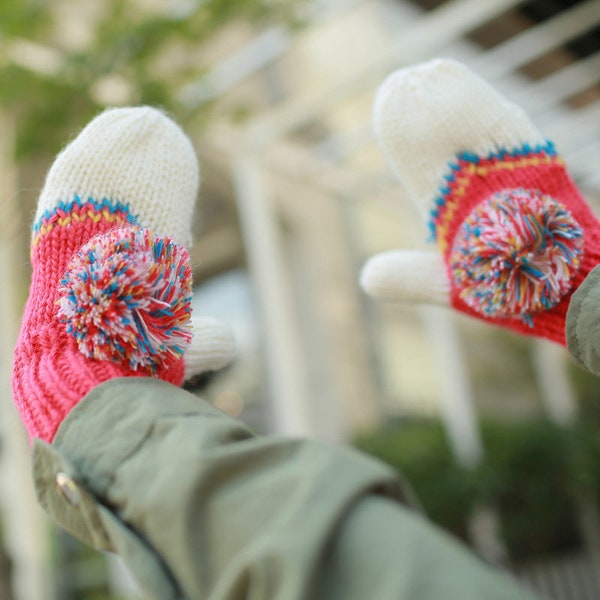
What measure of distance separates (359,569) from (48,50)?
3.45m

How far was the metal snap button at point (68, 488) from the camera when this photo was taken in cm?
48

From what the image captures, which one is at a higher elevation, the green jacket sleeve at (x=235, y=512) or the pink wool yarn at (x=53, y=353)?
the pink wool yarn at (x=53, y=353)

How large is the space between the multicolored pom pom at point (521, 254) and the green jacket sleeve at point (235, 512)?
16.4 inches

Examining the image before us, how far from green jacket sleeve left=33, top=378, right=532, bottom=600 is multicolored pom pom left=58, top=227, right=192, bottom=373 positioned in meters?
0.07

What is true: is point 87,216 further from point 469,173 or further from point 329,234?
point 329,234

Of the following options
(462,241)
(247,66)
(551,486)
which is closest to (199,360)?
(462,241)

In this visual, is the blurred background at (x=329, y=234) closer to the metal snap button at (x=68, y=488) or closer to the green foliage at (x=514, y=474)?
the green foliage at (x=514, y=474)

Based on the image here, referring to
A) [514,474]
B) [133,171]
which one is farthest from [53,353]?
[514,474]

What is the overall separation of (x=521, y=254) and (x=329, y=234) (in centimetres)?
456

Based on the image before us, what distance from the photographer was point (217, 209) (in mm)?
5297

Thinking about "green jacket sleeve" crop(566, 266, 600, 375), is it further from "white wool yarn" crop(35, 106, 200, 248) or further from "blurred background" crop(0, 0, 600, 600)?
"blurred background" crop(0, 0, 600, 600)

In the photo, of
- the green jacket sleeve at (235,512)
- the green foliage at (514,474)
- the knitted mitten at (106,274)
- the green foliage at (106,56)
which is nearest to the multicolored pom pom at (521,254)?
the knitted mitten at (106,274)

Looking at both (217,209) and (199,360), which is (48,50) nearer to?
(217,209)

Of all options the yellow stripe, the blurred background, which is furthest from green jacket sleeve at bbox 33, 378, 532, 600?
the blurred background
